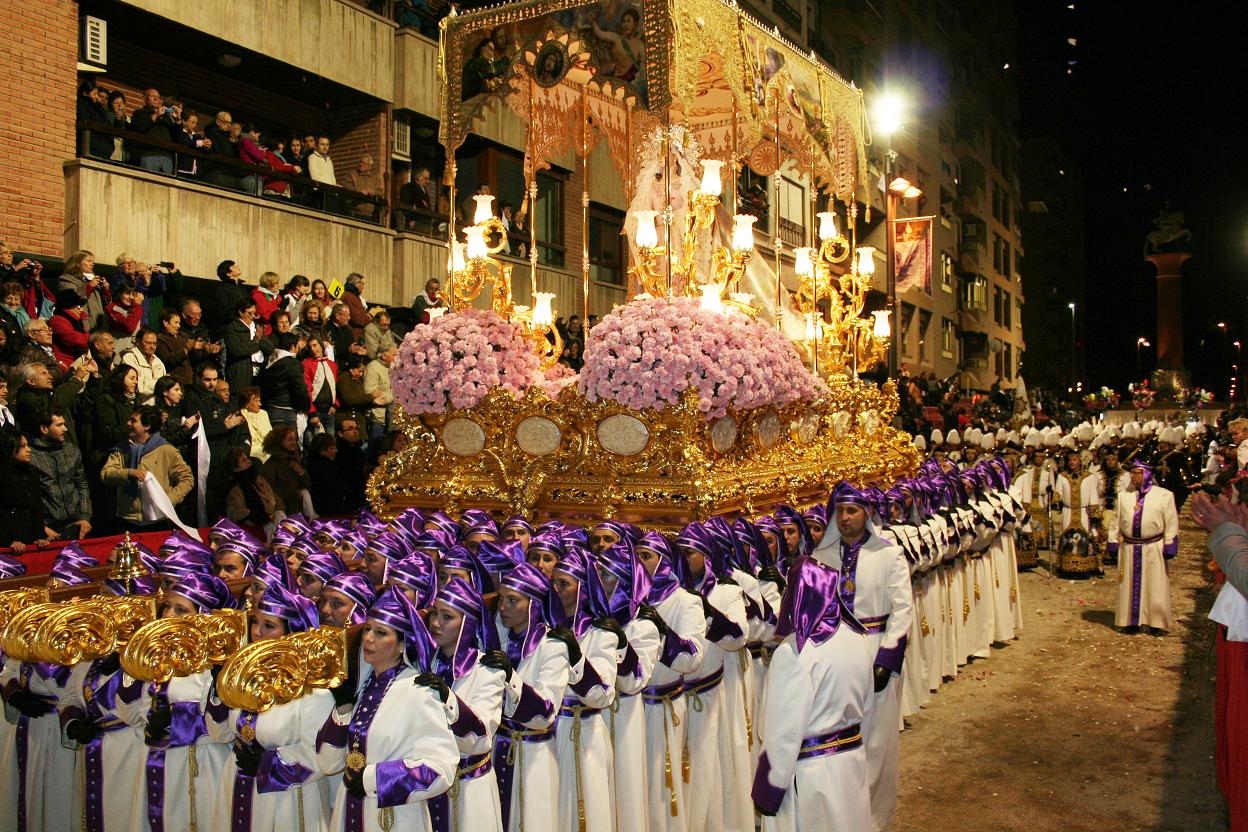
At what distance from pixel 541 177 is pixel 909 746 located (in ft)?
50.5

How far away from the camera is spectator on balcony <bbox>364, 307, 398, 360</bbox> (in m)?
13.2

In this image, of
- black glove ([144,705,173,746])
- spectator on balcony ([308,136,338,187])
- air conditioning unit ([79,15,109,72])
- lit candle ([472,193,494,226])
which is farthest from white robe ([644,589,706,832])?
spectator on balcony ([308,136,338,187])

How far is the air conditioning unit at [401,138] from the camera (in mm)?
17750

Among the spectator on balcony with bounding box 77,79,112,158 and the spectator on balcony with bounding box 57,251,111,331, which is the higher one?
the spectator on balcony with bounding box 77,79,112,158

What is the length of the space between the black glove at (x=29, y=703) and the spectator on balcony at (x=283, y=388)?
19.6 feet

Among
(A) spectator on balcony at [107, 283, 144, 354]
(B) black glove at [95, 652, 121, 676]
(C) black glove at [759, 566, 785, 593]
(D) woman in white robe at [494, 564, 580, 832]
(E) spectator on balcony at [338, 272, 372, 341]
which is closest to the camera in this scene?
(D) woman in white robe at [494, 564, 580, 832]

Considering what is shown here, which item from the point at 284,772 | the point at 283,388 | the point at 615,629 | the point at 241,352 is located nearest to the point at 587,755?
the point at 615,629

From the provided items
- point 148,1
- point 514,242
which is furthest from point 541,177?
point 148,1

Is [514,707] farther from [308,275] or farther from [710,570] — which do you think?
[308,275]

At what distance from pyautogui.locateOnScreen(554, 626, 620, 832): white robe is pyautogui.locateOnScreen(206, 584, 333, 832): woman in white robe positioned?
47.4 inches

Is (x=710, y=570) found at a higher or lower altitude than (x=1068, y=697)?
higher

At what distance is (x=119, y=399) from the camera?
9.31 metres

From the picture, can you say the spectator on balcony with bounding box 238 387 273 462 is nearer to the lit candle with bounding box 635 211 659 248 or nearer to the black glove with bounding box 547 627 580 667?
the lit candle with bounding box 635 211 659 248

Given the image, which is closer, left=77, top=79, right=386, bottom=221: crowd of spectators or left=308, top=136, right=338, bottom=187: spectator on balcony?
left=77, top=79, right=386, bottom=221: crowd of spectators
